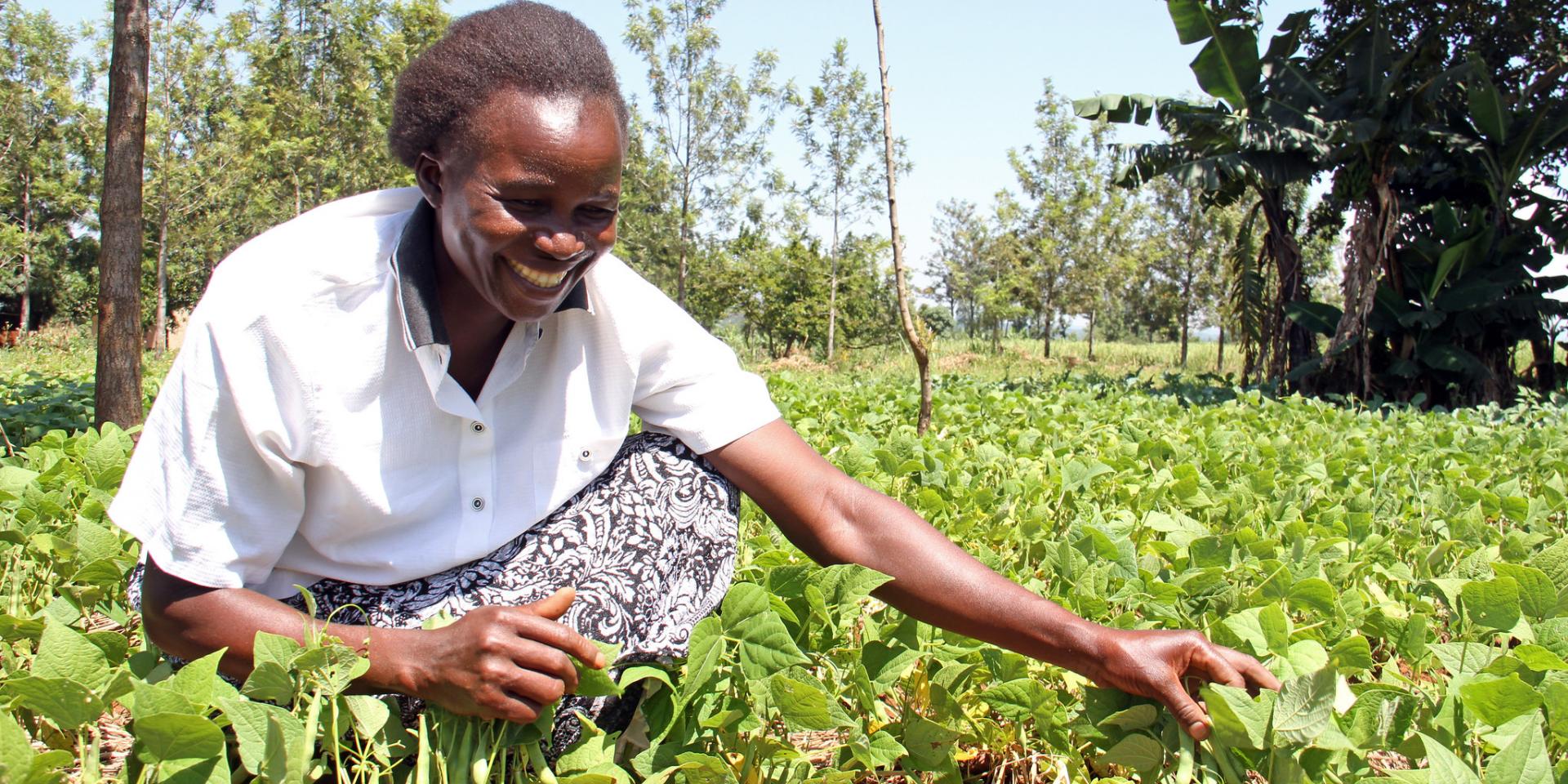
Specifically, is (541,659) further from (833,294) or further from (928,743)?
(833,294)

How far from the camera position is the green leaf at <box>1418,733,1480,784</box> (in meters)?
1.08

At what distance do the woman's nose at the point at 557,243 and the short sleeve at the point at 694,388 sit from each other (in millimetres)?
287

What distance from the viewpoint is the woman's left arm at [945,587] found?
4.22 ft

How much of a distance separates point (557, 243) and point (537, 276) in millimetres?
61

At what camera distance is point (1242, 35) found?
883cm

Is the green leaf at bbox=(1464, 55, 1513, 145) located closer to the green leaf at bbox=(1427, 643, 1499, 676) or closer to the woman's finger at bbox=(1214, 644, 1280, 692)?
the green leaf at bbox=(1427, 643, 1499, 676)

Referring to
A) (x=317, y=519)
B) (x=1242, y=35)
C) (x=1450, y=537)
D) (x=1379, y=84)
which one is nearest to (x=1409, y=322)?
(x=1379, y=84)

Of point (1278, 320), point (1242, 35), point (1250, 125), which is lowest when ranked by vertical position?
point (1278, 320)

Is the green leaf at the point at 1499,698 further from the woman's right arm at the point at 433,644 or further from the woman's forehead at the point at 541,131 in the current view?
the woman's forehead at the point at 541,131

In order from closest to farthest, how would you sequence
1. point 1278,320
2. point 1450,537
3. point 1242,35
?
point 1450,537, point 1242,35, point 1278,320

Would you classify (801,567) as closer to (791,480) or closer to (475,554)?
(791,480)

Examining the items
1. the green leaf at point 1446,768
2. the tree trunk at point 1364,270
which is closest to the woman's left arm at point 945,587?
the green leaf at point 1446,768

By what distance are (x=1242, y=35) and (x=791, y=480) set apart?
8842 millimetres

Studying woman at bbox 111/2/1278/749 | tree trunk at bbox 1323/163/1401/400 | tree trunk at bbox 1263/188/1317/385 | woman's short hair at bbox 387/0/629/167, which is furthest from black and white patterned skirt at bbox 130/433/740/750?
tree trunk at bbox 1263/188/1317/385
